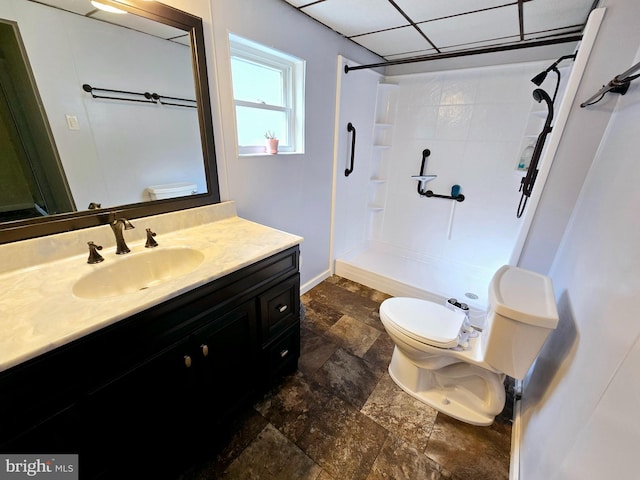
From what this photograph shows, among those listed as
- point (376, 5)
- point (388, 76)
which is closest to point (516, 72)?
point (388, 76)

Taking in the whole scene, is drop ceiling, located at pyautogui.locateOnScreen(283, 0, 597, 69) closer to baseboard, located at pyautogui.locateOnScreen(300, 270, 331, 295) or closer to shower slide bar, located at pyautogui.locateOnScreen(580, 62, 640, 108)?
shower slide bar, located at pyautogui.locateOnScreen(580, 62, 640, 108)

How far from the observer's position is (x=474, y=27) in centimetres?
170

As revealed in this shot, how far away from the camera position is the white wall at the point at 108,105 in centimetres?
91

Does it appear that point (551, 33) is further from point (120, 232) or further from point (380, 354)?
point (120, 232)

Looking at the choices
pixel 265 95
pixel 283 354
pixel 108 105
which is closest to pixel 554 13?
pixel 265 95

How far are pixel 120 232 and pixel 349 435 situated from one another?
54.1 inches

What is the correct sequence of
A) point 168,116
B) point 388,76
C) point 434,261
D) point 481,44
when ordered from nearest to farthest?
point 168,116 → point 481,44 → point 388,76 → point 434,261

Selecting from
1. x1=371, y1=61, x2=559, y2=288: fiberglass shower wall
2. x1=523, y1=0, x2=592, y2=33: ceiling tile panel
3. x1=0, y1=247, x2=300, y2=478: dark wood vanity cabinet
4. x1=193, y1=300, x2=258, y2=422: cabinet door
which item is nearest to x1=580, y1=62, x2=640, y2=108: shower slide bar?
x1=523, y1=0, x2=592, y2=33: ceiling tile panel

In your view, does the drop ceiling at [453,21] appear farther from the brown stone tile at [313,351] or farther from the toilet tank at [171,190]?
the brown stone tile at [313,351]

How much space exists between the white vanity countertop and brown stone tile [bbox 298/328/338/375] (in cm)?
86

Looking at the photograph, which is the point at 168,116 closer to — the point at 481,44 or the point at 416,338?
the point at 416,338

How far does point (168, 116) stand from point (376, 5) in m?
1.27

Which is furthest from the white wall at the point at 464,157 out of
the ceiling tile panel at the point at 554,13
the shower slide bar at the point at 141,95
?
the shower slide bar at the point at 141,95

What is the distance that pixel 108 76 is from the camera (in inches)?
41.1
